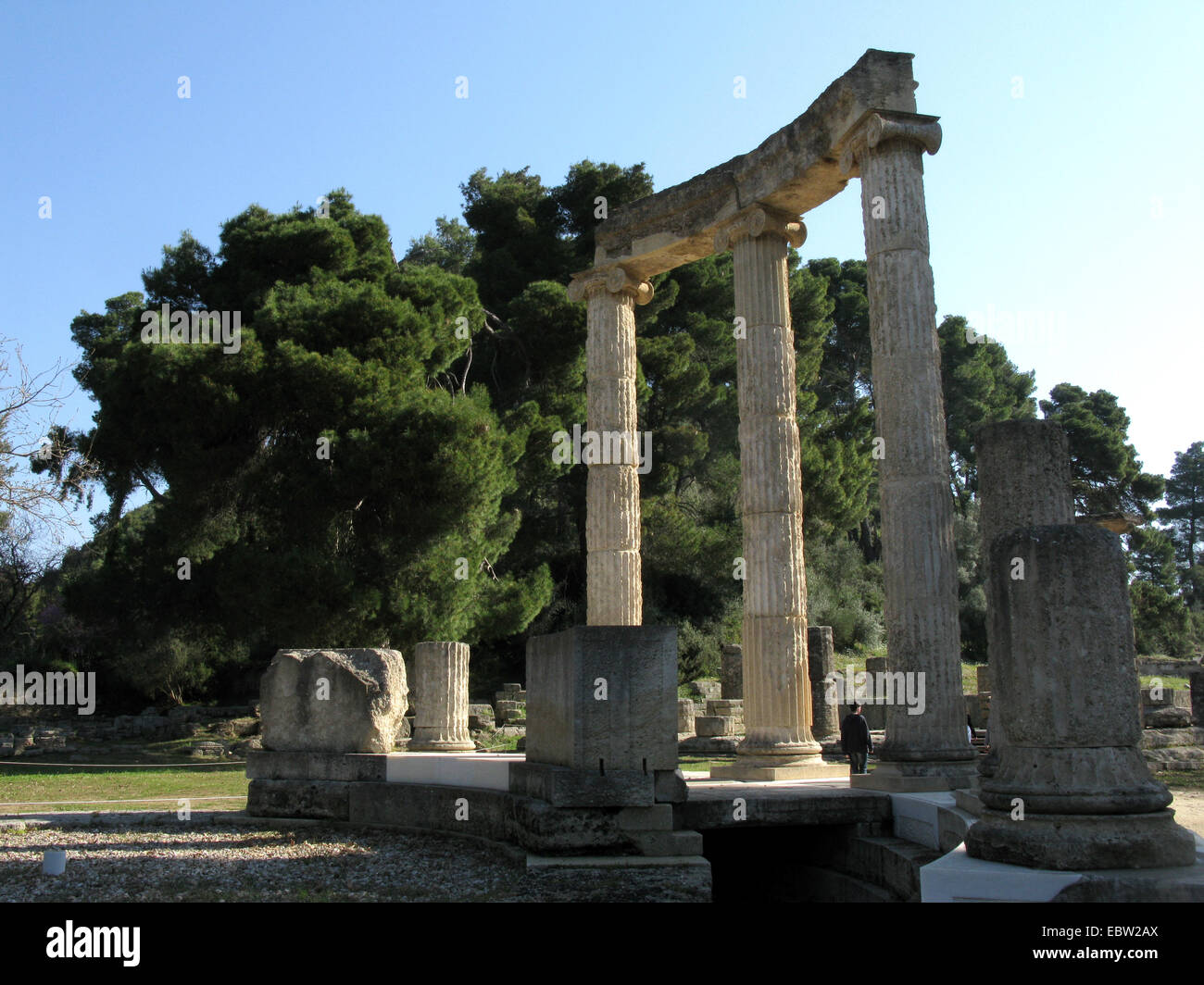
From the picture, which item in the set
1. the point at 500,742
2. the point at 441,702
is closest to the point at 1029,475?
the point at 441,702

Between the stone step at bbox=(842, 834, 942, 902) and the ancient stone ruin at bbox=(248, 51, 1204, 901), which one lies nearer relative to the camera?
the ancient stone ruin at bbox=(248, 51, 1204, 901)

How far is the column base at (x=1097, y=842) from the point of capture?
447 cm

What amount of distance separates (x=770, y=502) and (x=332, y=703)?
5054 millimetres

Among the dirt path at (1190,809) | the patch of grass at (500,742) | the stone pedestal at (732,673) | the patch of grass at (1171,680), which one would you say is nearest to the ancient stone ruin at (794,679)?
the dirt path at (1190,809)

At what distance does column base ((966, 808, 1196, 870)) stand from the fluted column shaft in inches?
236

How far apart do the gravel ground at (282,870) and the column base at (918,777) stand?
10.4 feet

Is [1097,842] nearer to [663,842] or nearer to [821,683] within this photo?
[663,842]

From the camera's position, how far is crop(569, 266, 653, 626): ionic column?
13.0 meters

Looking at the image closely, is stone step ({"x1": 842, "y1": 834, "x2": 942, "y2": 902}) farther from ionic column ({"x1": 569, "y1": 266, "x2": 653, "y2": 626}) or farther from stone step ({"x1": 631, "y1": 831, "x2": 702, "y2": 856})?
ionic column ({"x1": 569, "y1": 266, "x2": 653, "y2": 626})

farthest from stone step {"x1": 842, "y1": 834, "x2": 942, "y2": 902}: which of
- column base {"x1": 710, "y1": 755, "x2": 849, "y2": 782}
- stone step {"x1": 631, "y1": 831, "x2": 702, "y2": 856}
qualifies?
column base {"x1": 710, "y1": 755, "x2": 849, "y2": 782}

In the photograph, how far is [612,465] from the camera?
43.5ft

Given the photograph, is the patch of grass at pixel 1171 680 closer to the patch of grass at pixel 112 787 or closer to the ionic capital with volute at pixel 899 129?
the ionic capital with volute at pixel 899 129
